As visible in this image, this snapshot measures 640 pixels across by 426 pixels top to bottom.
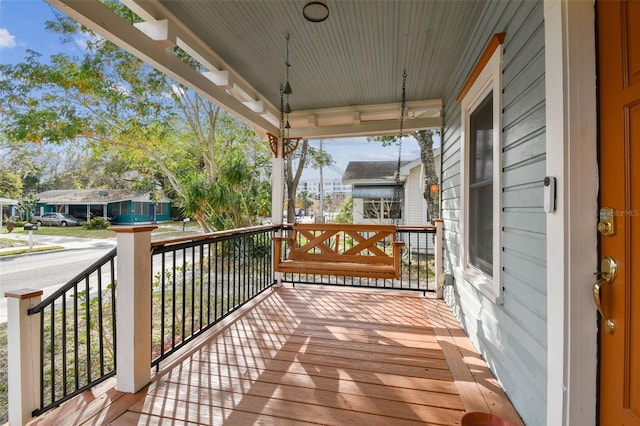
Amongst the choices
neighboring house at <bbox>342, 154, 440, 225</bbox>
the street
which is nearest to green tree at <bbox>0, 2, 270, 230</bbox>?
the street

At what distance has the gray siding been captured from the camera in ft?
4.42

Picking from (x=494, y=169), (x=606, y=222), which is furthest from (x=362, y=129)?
(x=606, y=222)

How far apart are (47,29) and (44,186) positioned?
11.6 feet

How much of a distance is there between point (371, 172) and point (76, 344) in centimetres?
1044

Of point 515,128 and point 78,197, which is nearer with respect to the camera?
point 515,128

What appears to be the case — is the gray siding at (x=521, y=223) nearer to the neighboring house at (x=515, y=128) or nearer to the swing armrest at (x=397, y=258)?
the neighboring house at (x=515, y=128)

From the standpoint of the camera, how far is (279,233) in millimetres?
4207

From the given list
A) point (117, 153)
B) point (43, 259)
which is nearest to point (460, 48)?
point (43, 259)

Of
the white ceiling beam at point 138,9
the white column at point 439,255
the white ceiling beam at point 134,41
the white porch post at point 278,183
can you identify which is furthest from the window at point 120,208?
the white column at point 439,255

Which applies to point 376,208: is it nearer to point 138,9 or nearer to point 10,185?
point 138,9

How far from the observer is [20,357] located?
4.82 feet

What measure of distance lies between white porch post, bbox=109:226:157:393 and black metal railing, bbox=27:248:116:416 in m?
0.10

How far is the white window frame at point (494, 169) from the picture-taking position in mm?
1841

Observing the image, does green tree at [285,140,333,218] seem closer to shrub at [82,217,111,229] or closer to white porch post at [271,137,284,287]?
white porch post at [271,137,284,287]
